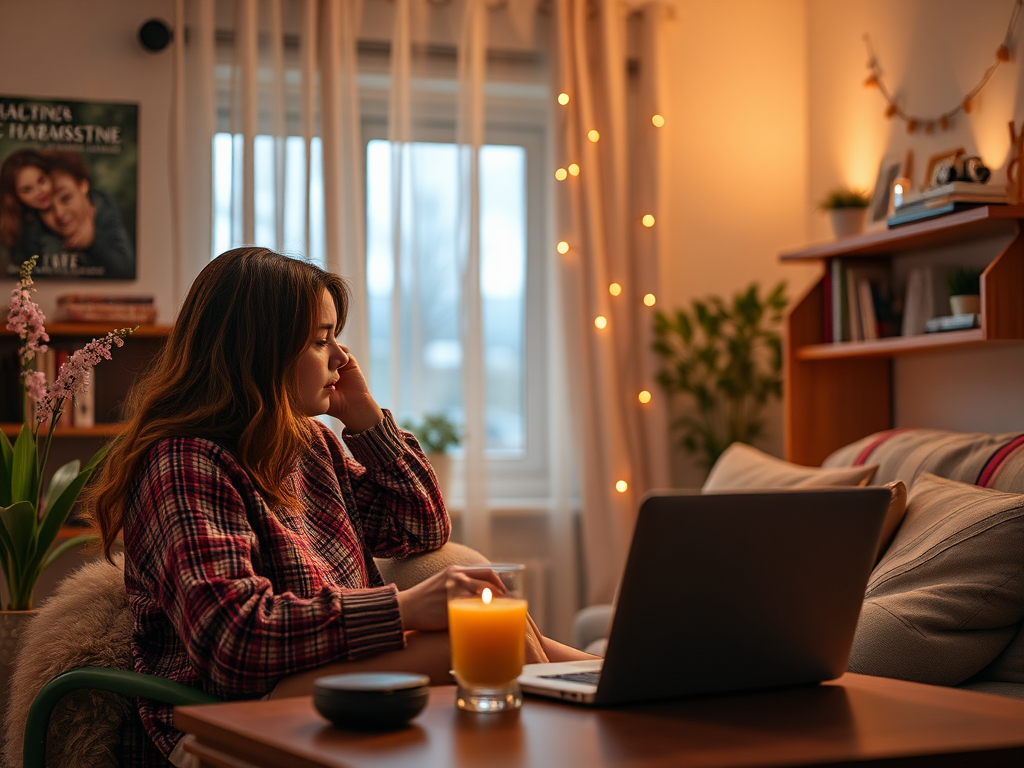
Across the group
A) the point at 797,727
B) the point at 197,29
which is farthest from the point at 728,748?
the point at 197,29

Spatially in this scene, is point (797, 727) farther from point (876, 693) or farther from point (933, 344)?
point (933, 344)

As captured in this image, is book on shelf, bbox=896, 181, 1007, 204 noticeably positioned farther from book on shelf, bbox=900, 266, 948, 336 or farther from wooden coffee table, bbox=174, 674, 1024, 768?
wooden coffee table, bbox=174, 674, 1024, 768

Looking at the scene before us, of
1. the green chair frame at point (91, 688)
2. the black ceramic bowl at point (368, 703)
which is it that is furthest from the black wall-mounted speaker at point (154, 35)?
the black ceramic bowl at point (368, 703)

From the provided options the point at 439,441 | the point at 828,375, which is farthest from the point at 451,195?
the point at 828,375

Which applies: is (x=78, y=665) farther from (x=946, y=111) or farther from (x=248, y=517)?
(x=946, y=111)

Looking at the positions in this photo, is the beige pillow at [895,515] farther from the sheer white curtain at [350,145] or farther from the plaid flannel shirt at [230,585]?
the sheer white curtain at [350,145]

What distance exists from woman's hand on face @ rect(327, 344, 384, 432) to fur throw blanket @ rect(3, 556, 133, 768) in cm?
44

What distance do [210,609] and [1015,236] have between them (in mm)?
2138

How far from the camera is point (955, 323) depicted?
281cm

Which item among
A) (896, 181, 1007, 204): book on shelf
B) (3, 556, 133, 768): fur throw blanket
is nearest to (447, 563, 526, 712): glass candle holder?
(3, 556, 133, 768): fur throw blanket

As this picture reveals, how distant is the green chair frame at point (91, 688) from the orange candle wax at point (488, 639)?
0.46 meters

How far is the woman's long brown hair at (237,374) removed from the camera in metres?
1.51

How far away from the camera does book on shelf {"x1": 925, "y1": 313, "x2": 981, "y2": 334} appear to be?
274cm

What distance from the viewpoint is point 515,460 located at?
392cm
